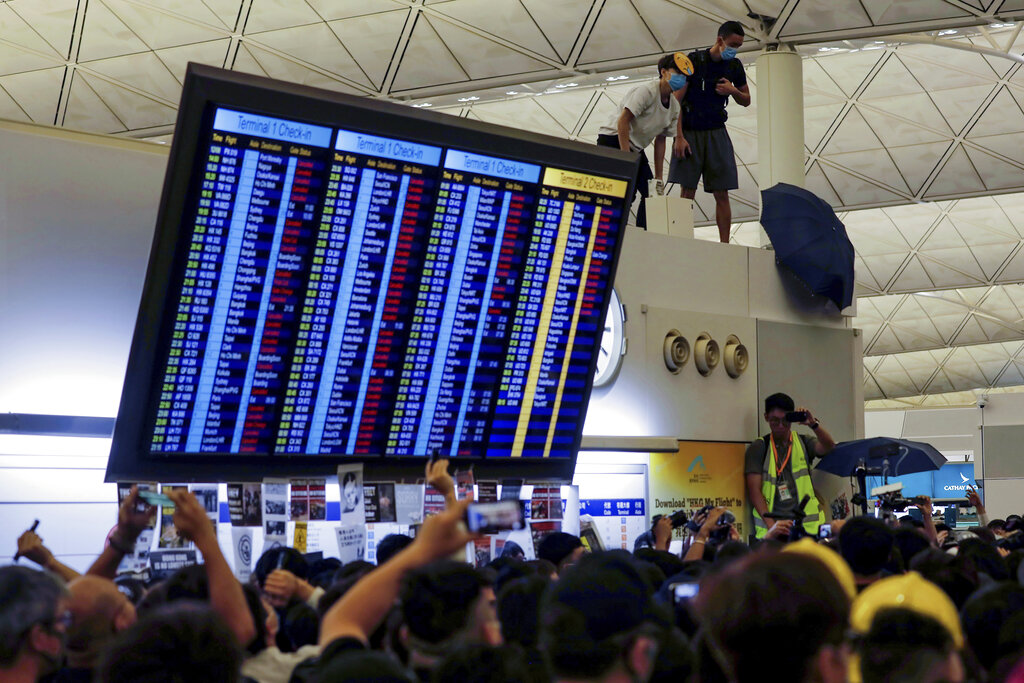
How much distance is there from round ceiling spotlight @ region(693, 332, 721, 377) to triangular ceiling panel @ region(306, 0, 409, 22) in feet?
26.4

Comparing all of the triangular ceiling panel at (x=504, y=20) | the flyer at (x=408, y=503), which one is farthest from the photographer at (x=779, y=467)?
the triangular ceiling panel at (x=504, y=20)

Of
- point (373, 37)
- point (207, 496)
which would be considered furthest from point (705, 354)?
point (373, 37)

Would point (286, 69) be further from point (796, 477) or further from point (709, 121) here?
point (796, 477)

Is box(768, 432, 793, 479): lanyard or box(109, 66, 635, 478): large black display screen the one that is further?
box(768, 432, 793, 479): lanyard

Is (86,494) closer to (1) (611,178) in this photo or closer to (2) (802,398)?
(1) (611,178)

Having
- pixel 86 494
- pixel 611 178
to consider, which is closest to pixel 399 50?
pixel 611 178

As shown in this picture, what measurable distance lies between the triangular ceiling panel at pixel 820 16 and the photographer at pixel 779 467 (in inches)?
201

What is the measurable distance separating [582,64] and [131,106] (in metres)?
7.14

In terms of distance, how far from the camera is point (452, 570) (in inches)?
128

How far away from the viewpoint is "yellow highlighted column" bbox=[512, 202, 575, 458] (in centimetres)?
807

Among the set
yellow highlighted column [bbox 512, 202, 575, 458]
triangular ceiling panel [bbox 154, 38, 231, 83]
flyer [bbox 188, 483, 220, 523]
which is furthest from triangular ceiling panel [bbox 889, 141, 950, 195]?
flyer [bbox 188, 483, 220, 523]

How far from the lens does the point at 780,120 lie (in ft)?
44.7

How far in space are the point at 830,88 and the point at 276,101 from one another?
1736 cm

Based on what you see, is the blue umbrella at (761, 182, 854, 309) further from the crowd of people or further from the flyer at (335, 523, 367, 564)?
the crowd of people
